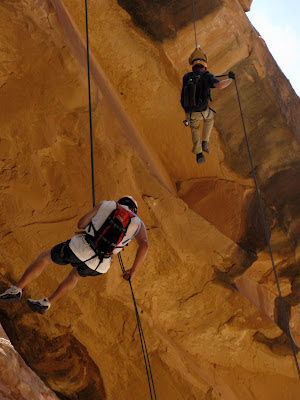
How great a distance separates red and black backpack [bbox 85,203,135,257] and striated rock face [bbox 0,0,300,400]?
88.7 inches

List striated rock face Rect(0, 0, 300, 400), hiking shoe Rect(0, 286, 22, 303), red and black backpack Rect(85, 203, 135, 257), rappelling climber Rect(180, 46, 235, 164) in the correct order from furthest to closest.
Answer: rappelling climber Rect(180, 46, 235, 164), striated rock face Rect(0, 0, 300, 400), hiking shoe Rect(0, 286, 22, 303), red and black backpack Rect(85, 203, 135, 257)

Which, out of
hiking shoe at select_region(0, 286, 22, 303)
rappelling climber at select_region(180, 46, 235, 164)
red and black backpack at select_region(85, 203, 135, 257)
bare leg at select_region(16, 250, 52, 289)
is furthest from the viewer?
rappelling climber at select_region(180, 46, 235, 164)

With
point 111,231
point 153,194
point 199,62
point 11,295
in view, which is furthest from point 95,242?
point 199,62

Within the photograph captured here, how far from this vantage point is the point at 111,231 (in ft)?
15.2

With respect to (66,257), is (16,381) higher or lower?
lower

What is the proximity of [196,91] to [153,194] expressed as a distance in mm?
1846

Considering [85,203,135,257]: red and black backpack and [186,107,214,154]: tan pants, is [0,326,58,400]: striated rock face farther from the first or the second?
[186,107,214,154]: tan pants

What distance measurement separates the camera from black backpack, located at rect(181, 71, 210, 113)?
690 cm

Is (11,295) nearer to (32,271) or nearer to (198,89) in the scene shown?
(32,271)

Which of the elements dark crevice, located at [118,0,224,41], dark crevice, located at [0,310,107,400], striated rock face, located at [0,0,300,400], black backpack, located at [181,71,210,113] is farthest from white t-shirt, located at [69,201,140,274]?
dark crevice, located at [118,0,224,41]

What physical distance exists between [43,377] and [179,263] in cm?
274

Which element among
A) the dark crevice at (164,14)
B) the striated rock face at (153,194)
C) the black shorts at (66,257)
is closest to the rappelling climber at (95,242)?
the black shorts at (66,257)

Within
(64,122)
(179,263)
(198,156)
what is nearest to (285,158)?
(198,156)

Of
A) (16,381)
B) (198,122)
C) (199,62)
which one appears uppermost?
(199,62)
